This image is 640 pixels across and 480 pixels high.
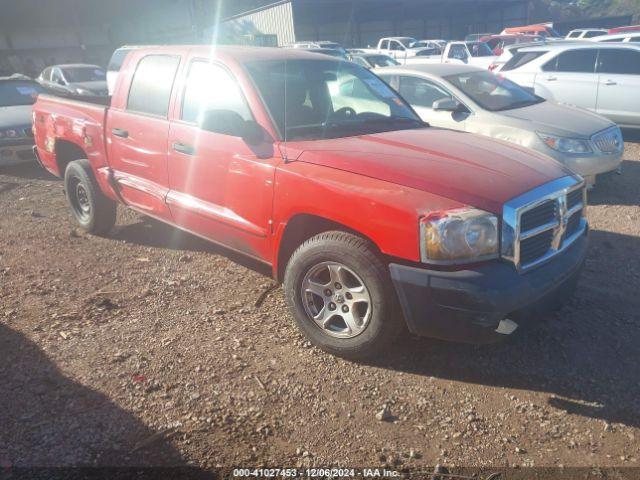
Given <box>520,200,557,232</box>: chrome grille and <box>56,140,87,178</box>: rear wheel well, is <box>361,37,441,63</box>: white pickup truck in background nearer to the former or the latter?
<box>56,140,87,178</box>: rear wheel well

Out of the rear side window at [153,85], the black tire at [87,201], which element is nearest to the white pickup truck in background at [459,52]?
the black tire at [87,201]

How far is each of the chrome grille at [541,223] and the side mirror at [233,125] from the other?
1652 millimetres

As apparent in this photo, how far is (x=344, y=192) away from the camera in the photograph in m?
2.88

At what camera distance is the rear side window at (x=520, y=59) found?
984 cm

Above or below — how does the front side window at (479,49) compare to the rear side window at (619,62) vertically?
above

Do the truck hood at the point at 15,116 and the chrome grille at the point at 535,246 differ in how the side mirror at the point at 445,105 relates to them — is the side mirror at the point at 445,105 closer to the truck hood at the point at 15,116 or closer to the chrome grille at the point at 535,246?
the chrome grille at the point at 535,246

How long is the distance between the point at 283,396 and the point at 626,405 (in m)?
1.85

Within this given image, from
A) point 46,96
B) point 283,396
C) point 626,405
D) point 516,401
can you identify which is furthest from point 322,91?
point 46,96

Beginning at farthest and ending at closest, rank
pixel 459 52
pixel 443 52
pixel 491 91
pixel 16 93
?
pixel 443 52 < pixel 459 52 < pixel 16 93 < pixel 491 91

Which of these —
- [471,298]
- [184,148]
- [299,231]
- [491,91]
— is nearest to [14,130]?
[184,148]

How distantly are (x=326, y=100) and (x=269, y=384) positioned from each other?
7.06 ft

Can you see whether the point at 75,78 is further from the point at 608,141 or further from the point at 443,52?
the point at 443,52

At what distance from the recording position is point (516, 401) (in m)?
2.79

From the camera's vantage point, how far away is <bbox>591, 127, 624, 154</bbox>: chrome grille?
19.8 ft
